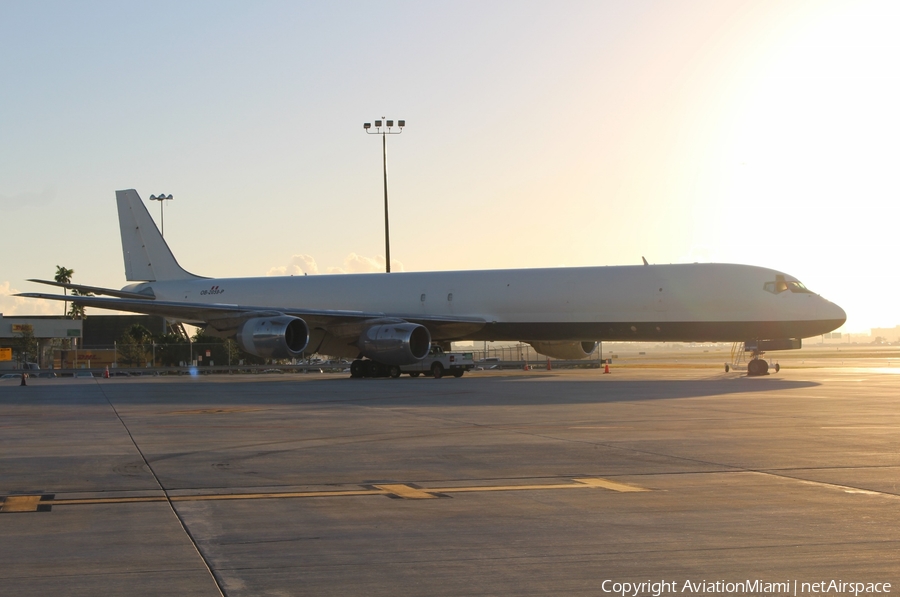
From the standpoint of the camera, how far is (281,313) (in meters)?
32.2

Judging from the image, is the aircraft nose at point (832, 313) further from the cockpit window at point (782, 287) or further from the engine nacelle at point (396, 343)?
the engine nacelle at point (396, 343)

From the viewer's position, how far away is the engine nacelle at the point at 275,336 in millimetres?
31078

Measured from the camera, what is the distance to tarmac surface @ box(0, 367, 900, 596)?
17.0 feet

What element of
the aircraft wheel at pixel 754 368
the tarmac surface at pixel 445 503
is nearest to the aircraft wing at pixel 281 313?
the aircraft wheel at pixel 754 368

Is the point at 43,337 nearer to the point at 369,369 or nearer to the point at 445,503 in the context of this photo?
the point at 369,369

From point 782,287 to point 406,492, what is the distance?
23.5 m

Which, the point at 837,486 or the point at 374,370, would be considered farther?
the point at 374,370

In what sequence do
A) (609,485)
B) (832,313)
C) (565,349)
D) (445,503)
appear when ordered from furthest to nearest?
1. (565,349)
2. (832,313)
3. (609,485)
4. (445,503)

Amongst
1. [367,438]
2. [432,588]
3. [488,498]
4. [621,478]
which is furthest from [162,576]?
[367,438]

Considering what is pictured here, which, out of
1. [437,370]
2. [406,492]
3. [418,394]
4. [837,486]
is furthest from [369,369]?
[837,486]

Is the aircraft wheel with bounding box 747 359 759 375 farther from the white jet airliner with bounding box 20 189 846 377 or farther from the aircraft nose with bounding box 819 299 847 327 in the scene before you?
the aircraft nose with bounding box 819 299 847 327

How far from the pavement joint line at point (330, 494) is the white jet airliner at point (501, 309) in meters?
22.0

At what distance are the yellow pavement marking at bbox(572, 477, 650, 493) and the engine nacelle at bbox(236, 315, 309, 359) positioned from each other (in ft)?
76.7

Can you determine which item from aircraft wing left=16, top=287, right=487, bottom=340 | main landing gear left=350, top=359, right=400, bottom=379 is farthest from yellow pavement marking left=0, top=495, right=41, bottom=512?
main landing gear left=350, top=359, right=400, bottom=379
